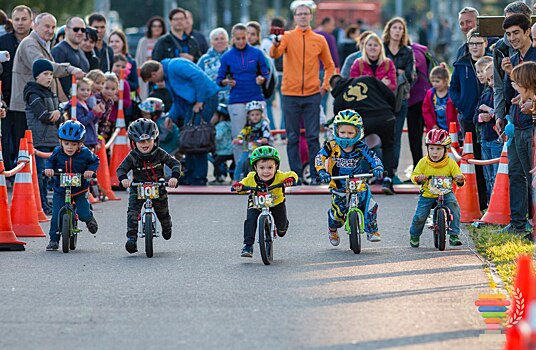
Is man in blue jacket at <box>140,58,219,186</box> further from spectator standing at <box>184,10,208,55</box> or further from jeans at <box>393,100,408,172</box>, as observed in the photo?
jeans at <box>393,100,408,172</box>

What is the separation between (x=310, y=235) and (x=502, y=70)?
98.7 inches

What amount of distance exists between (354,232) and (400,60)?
6643mm

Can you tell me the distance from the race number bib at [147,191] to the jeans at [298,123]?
654cm

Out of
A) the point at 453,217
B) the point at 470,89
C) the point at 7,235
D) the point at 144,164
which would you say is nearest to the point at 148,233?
the point at 144,164

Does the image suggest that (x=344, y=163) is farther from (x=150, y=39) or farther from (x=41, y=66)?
(x=150, y=39)

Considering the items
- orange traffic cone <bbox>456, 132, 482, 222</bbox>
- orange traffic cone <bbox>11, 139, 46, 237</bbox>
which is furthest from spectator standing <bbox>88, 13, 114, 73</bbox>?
orange traffic cone <bbox>456, 132, 482, 222</bbox>

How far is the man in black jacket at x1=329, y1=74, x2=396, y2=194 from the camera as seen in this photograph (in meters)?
17.7

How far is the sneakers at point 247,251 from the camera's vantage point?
39.5 feet

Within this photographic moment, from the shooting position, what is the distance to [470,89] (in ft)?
51.1

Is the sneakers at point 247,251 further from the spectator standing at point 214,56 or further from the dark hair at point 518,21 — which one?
the spectator standing at point 214,56

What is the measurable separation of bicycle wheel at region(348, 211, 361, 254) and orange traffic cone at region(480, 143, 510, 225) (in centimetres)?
239

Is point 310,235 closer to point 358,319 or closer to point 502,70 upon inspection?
point 502,70

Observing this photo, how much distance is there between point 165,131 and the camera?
1930 cm

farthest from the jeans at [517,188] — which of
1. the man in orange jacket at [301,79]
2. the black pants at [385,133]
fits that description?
the man in orange jacket at [301,79]
